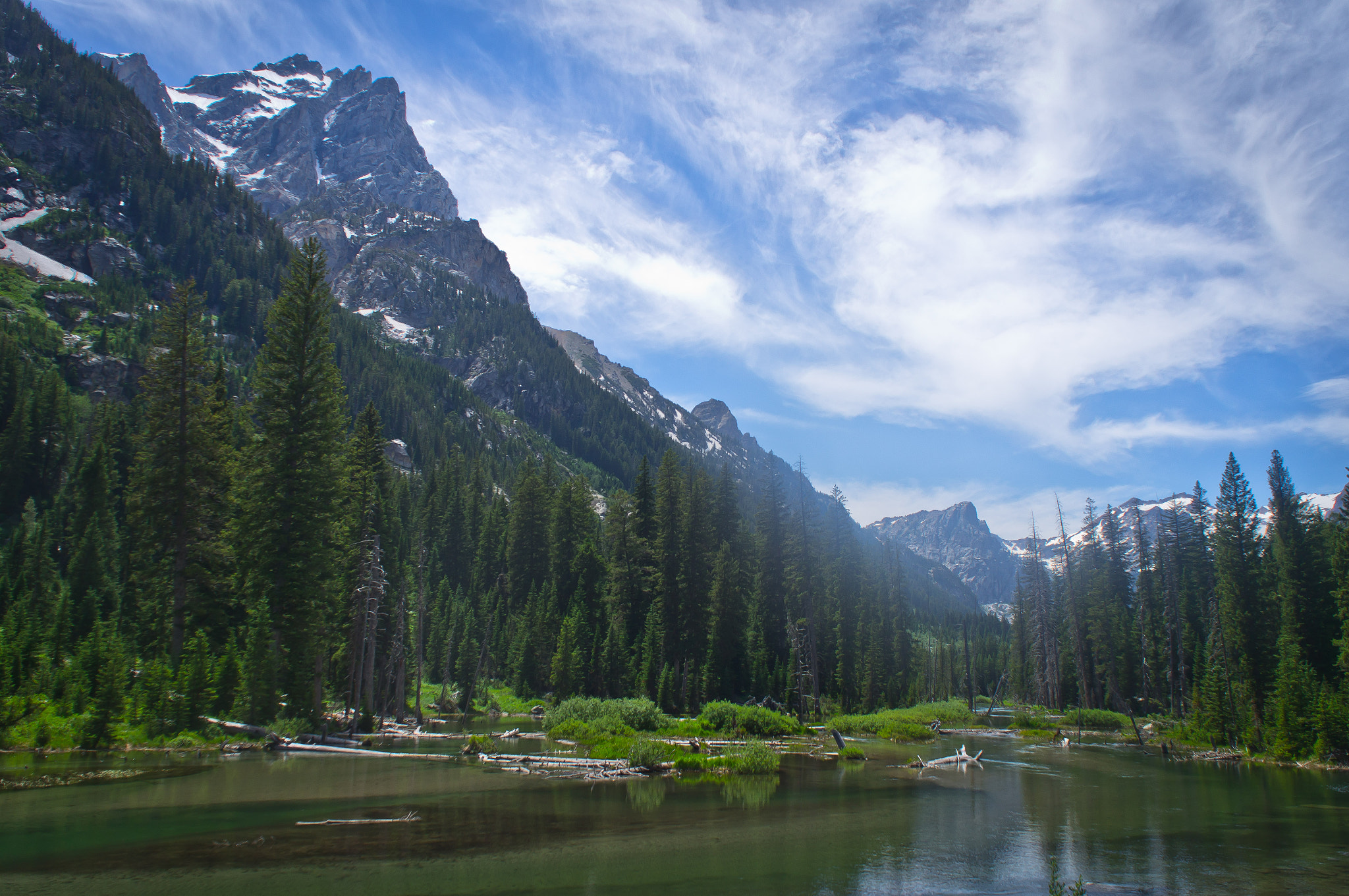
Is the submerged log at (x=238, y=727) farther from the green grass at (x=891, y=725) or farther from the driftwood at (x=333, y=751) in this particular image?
the green grass at (x=891, y=725)

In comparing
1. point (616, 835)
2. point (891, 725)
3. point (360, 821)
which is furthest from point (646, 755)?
point (891, 725)

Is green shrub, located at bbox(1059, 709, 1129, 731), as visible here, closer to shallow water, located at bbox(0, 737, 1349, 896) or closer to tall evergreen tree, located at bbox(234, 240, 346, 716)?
shallow water, located at bbox(0, 737, 1349, 896)

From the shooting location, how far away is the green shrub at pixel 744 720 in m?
38.9

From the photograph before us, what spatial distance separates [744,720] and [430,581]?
43.6m

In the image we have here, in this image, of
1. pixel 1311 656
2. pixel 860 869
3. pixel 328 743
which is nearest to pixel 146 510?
pixel 328 743

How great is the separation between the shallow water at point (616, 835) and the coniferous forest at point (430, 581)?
6.44 m

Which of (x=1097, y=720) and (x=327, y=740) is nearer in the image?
(x=327, y=740)

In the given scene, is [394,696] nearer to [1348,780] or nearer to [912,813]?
[912,813]

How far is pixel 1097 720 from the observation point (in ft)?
196

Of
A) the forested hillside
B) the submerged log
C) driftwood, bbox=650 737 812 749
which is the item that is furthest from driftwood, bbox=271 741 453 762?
the forested hillside

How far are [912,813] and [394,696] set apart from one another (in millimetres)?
31914

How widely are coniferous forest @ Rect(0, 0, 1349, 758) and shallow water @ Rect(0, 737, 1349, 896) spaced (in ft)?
21.1

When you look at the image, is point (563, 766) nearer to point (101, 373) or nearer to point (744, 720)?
point (744, 720)

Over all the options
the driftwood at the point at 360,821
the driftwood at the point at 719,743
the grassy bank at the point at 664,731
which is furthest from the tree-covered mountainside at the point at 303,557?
the driftwood at the point at 360,821
